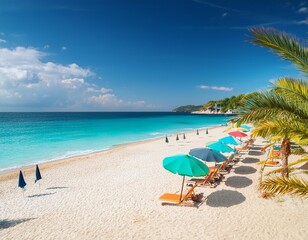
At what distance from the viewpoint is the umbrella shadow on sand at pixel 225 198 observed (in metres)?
8.70

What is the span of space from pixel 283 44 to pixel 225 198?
656cm

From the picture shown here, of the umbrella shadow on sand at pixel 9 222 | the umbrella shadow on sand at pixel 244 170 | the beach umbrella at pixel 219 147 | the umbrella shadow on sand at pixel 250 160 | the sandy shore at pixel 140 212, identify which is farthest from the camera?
the umbrella shadow on sand at pixel 250 160

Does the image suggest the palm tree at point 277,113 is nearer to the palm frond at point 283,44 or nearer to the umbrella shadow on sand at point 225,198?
the palm frond at point 283,44

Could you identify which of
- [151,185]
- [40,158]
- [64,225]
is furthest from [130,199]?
[40,158]

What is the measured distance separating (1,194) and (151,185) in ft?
22.3

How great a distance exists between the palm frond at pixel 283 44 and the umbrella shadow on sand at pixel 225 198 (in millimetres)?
5835

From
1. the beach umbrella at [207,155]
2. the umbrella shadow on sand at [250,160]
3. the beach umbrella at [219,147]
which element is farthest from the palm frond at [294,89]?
the umbrella shadow on sand at [250,160]

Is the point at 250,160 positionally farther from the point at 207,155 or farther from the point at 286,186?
the point at 286,186

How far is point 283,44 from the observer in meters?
4.26

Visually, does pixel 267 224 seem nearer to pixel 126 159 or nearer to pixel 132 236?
pixel 132 236

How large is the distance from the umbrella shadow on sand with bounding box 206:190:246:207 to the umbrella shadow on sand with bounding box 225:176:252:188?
884 millimetres

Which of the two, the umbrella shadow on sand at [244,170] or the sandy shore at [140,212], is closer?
the sandy shore at [140,212]

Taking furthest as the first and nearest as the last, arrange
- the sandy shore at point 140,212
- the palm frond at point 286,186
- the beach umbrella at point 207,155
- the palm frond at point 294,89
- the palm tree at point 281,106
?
the beach umbrella at point 207,155
the sandy shore at point 140,212
the palm frond at point 294,89
the palm tree at point 281,106
the palm frond at point 286,186

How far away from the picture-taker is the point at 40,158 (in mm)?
21688
